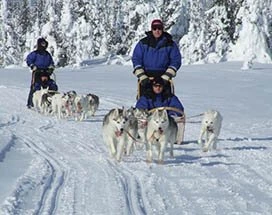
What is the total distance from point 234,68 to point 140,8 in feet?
58.0

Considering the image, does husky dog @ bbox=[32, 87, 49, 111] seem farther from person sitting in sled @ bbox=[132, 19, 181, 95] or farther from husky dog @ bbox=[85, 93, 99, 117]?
person sitting in sled @ bbox=[132, 19, 181, 95]

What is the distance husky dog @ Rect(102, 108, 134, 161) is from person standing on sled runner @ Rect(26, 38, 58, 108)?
7513mm

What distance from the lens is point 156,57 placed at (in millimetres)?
8508

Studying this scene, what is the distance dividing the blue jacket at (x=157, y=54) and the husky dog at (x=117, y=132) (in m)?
1.29

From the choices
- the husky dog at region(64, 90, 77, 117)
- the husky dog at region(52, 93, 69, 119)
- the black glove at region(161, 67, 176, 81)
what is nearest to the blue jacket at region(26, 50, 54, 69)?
the husky dog at region(52, 93, 69, 119)

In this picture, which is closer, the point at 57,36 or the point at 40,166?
the point at 40,166

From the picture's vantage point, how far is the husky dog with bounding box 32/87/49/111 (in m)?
13.7

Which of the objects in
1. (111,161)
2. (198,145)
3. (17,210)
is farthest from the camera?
(198,145)

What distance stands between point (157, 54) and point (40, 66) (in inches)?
268

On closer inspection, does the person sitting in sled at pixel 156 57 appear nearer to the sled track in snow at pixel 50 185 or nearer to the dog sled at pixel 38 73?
the sled track in snow at pixel 50 185

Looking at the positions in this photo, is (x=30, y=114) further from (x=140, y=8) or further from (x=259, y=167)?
(x=140, y=8)

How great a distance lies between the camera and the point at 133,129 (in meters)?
7.47

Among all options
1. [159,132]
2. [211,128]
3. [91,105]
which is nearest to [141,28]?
[91,105]

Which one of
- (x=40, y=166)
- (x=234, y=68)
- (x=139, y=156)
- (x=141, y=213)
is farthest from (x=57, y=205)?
(x=234, y=68)
